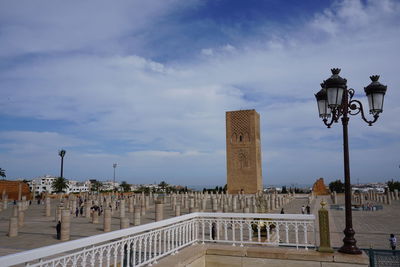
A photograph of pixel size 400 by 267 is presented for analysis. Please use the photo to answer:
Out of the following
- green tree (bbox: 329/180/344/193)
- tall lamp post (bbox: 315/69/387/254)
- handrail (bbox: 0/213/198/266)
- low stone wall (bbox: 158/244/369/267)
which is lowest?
green tree (bbox: 329/180/344/193)

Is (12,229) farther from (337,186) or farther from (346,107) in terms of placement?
(337,186)

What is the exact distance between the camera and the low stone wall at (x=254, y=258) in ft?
15.5

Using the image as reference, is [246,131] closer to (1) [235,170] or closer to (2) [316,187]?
(1) [235,170]

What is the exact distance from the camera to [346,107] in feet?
17.6

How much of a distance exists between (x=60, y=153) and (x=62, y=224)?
145 feet

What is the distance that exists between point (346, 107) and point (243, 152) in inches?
1607

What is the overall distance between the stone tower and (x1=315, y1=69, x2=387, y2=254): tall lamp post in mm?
39262

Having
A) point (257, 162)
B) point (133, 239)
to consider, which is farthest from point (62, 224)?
point (257, 162)

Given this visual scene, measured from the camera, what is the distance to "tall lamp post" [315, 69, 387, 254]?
4984 mm

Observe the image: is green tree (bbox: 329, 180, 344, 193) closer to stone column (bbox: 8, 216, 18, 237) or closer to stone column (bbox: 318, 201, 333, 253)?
stone column (bbox: 8, 216, 18, 237)

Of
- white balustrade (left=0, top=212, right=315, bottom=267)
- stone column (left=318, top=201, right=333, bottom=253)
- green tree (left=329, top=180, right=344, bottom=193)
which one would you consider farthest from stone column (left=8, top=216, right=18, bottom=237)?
green tree (left=329, top=180, right=344, bottom=193)

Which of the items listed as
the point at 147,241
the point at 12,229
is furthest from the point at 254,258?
the point at 12,229

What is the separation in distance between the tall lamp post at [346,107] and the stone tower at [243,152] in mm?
39262

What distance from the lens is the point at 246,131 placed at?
46.2 m
